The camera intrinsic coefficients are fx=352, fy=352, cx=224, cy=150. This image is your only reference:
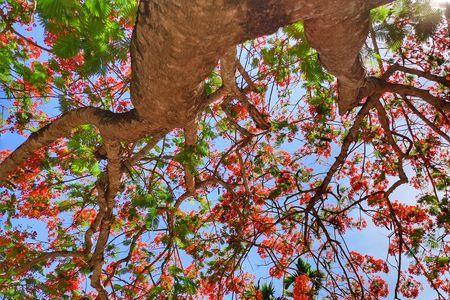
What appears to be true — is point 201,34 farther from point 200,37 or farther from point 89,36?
point 89,36

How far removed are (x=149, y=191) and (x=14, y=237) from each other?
135 inches

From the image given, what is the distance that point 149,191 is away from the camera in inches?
192

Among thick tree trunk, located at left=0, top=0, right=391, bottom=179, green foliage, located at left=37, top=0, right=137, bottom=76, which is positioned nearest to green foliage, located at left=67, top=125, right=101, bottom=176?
green foliage, located at left=37, top=0, right=137, bottom=76

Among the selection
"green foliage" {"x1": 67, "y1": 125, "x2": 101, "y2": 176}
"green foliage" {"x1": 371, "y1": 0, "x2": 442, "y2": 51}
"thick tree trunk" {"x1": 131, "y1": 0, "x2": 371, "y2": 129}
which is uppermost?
"green foliage" {"x1": 371, "y1": 0, "x2": 442, "y2": 51}

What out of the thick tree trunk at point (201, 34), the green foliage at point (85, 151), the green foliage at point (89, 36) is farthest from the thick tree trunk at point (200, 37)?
the green foliage at point (85, 151)

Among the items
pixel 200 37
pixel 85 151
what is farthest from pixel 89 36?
pixel 200 37

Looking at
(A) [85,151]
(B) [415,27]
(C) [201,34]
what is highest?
(B) [415,27]

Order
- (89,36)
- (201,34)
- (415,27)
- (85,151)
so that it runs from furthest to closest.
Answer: (415,27) → (85,151) → (89,36) → (201,34)

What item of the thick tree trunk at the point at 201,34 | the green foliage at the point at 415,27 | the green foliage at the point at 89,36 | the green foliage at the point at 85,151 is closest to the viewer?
the thick tree trunk at the point at 201,34

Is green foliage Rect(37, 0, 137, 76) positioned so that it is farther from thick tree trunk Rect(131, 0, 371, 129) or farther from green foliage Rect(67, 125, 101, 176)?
green foliage Rect(67, 125, 101, 176)

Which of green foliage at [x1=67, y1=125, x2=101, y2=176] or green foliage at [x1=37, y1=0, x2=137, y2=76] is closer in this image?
green foliage at [x1=37, y1=0, x2=137, y2=76]

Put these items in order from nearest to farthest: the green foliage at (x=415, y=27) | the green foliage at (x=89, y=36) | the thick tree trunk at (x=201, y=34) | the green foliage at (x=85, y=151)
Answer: the thick tree trunk at (x=201, y=34), the green foliage at (x=89, y=36), the green foliage at (x=85, y=151), the green foliage at (x=415, y=27)

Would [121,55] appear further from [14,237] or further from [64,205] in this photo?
[14,237]

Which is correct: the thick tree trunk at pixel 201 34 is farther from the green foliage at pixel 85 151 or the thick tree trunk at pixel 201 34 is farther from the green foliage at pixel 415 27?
the green foliage at pixel 415 27
